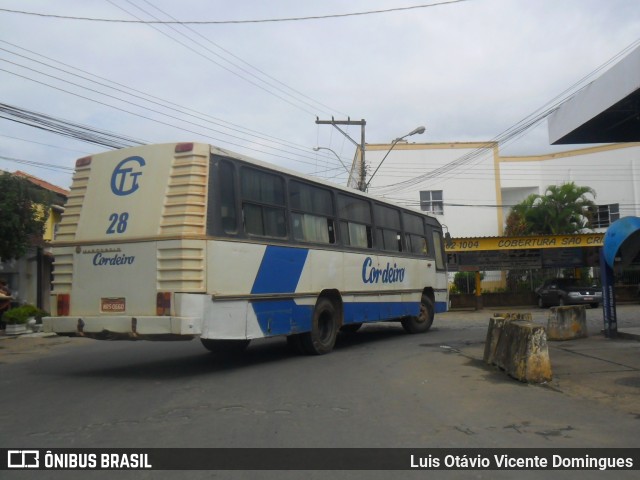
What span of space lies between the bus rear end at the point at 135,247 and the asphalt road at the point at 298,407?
0.90 metres

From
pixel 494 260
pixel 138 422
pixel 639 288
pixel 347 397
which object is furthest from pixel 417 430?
pixel 639 288

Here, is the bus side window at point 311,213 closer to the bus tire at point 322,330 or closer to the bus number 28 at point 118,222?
the bus tire at point 322,330

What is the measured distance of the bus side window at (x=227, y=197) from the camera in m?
9.07

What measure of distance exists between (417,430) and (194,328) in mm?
3581

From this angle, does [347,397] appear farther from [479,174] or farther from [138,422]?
[479,174]

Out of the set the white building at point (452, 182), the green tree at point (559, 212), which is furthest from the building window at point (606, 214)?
the green tree at point (559, 212)

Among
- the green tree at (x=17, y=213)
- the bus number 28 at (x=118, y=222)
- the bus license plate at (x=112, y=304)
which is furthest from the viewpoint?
the green tree at (x=17, y=213)

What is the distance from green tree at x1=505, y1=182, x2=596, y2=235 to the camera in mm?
33625


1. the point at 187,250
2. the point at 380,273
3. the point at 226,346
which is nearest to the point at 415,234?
the point at 380,273

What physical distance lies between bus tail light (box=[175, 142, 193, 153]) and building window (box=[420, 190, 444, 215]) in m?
29.3

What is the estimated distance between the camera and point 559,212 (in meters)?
33.8

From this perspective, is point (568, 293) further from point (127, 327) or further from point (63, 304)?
point (63, 304)

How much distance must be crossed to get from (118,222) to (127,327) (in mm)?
1591

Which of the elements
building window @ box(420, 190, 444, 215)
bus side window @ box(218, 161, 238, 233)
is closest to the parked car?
building window @ box(420, 190, 444, 215)
